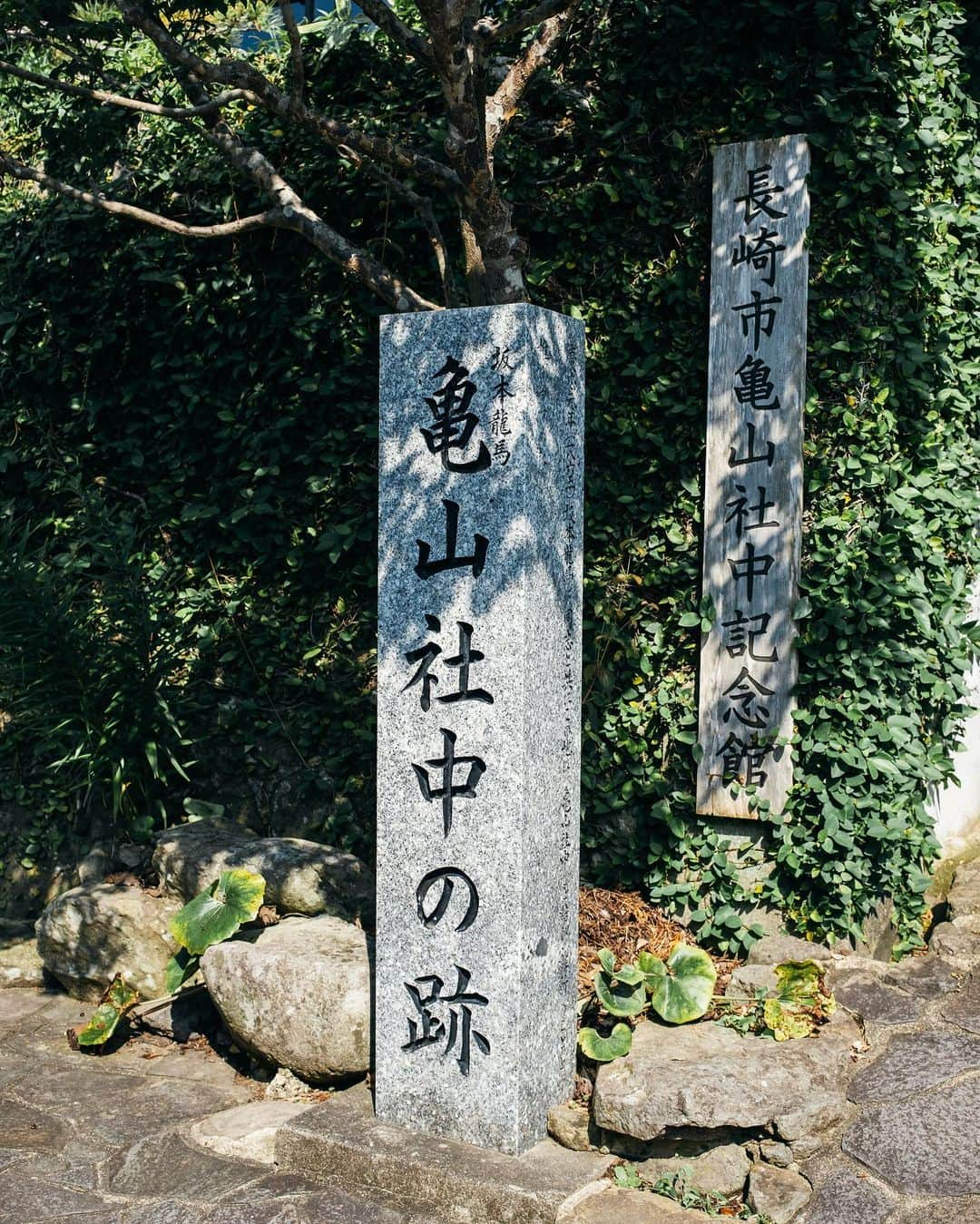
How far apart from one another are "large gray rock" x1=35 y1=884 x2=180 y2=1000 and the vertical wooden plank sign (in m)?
2.29

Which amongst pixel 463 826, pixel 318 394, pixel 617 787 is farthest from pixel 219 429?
pixel 463 826

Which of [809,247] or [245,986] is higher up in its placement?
[809,247]

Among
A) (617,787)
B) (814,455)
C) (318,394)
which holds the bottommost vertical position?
(617,787)

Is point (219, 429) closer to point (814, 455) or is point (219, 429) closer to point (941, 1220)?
point (814, 455)

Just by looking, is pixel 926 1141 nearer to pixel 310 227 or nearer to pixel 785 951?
pixel 785 951

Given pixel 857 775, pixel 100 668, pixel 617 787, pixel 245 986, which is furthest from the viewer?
pixel 100 668

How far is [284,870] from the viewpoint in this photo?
4922 mm

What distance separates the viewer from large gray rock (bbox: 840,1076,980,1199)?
351 cm

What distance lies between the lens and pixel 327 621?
5.74 m

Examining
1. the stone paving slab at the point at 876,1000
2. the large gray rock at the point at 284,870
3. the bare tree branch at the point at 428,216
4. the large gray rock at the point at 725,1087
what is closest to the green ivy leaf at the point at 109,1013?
the large gray rock at the point at 284,870

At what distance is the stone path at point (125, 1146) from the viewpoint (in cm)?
357

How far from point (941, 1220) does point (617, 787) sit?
7.05ft

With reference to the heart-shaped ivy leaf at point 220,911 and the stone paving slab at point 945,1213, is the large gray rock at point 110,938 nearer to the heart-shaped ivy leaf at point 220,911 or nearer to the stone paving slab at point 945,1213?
the heart-shaped ivy leaf at point 220,911

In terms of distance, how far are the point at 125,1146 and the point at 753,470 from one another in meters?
3.36
